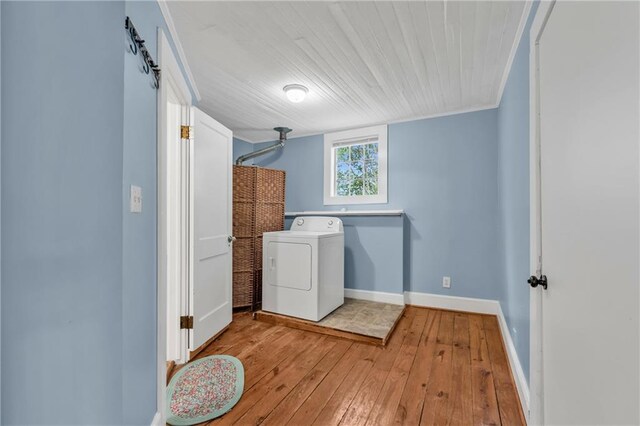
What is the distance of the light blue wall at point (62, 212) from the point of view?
627mm

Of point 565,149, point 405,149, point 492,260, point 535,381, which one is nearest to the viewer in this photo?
point 565,149

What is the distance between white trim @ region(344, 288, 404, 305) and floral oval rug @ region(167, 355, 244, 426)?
5.71 ft

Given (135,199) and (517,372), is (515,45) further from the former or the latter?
(135,199)

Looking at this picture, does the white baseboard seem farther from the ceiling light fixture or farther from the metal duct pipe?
the ceiling light fixture

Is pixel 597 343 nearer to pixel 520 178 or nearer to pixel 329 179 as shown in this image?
pixel 520 178

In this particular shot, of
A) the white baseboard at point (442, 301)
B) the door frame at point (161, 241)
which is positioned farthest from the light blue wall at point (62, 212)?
the white baseboard at point (442, 301)

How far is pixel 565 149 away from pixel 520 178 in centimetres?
81

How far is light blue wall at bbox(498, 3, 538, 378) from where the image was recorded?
148 cm

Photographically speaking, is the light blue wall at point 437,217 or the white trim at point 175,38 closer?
the white trim at point 175,38

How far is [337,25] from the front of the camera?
5.39 feet

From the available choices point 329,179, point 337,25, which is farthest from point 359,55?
point 329,179

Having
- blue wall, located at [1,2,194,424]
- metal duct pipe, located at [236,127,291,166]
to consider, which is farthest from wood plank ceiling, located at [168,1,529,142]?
blue wall, located at [1,2,194,424]

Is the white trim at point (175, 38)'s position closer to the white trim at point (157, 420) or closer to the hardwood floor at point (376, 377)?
the white trim at point (157, 420)

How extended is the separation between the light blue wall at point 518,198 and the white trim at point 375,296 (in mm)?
1214
